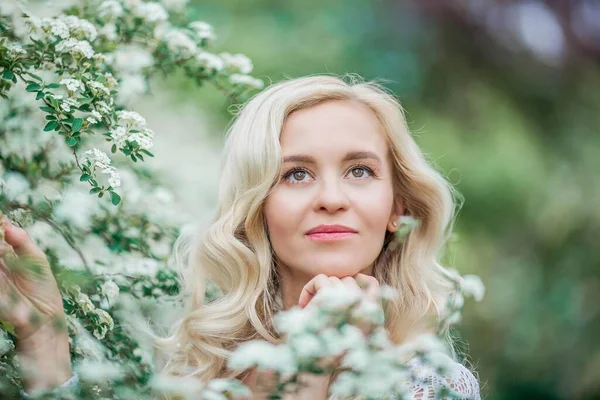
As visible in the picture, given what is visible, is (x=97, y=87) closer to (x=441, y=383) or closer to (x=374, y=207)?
(x=374, y=207)

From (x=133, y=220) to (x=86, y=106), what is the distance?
777 mm

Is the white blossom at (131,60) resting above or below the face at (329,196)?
above

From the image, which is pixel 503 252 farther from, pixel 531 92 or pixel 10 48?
pixel 10 48

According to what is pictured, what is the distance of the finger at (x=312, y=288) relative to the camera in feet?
6.78

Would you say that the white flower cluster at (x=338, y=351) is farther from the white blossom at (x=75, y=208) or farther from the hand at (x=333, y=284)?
the white blossom at (x=75, y=208)

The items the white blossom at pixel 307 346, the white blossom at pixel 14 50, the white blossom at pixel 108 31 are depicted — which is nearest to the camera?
the white blossom at pixel 307 346

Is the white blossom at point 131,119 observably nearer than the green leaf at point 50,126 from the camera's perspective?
No

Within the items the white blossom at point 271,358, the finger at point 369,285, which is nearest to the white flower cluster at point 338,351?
the white blossom at point 271,358

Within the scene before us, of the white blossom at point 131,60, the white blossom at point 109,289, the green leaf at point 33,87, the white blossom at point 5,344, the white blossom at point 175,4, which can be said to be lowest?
the white blossom at point 5,344

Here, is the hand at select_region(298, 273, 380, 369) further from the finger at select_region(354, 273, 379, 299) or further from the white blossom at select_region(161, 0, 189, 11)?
the white blossom at select_region(161, 0, 189, 11)

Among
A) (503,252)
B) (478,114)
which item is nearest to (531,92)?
(478,114)

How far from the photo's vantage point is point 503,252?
18.6 ft

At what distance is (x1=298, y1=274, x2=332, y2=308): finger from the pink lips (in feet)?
0.42

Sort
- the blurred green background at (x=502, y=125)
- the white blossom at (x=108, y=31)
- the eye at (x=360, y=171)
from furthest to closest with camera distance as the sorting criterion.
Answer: the blurred green background at (x=502, y=125), the white blossom at (x=108, y=31), the eye at (x=360, y=171)
